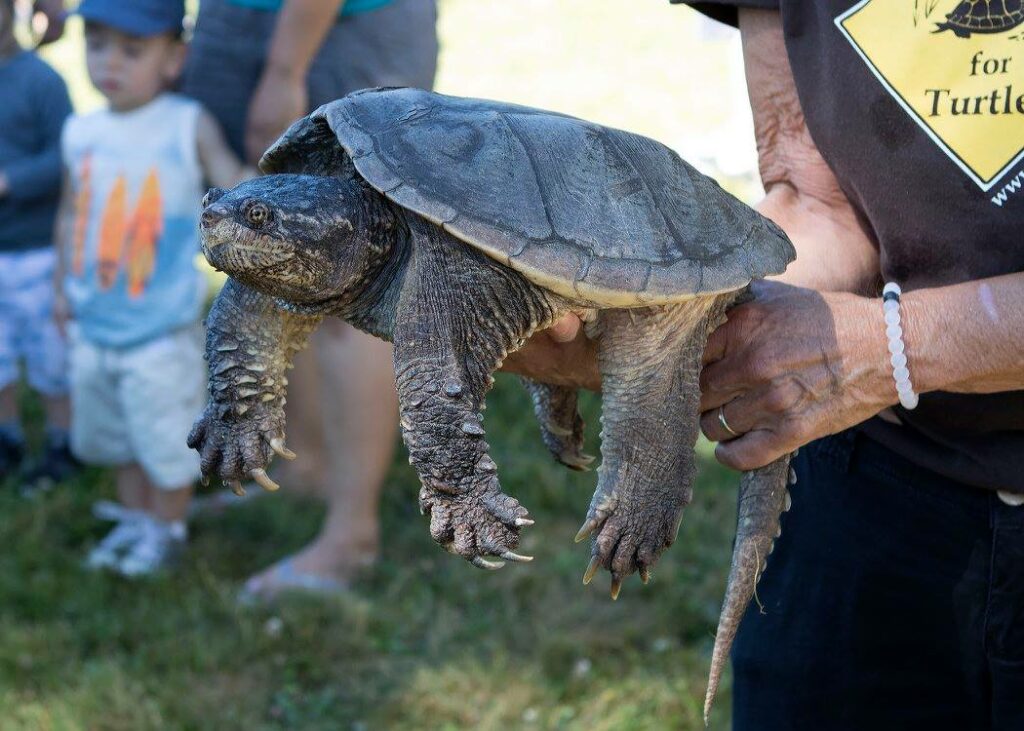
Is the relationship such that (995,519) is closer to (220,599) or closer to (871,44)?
(871,44)

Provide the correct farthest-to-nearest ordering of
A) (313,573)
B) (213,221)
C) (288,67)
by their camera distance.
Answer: (313,573), (288,67), (213,221)

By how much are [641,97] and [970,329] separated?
25.4 feet

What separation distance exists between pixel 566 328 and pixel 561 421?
37 cm

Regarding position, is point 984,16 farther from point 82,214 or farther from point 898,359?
point 82,214

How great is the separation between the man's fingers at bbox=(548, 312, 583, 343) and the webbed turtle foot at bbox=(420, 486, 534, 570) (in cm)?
26

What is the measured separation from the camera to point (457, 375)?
1.54 meters

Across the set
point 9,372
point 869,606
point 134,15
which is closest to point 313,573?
point 9,372

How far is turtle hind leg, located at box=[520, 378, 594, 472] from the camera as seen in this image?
6.56 ft

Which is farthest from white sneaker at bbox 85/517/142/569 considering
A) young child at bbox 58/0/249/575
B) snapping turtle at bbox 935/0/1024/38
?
snapping turtle at bbox 935/0/1024/38

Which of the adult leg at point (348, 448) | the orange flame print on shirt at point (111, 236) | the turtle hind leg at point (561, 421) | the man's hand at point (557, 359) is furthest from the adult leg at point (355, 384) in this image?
the man's hand at point (557, 359)

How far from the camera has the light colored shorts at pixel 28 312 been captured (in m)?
4.52

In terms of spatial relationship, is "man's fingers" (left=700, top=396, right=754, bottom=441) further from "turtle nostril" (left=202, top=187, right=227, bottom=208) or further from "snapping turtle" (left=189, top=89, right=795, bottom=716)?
"turtle nostril" (left=202, top=187, right=227, bottom=208)

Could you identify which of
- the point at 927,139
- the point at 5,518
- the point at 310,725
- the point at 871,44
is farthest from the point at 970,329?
the point at 5,518

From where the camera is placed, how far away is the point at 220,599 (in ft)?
11.8
